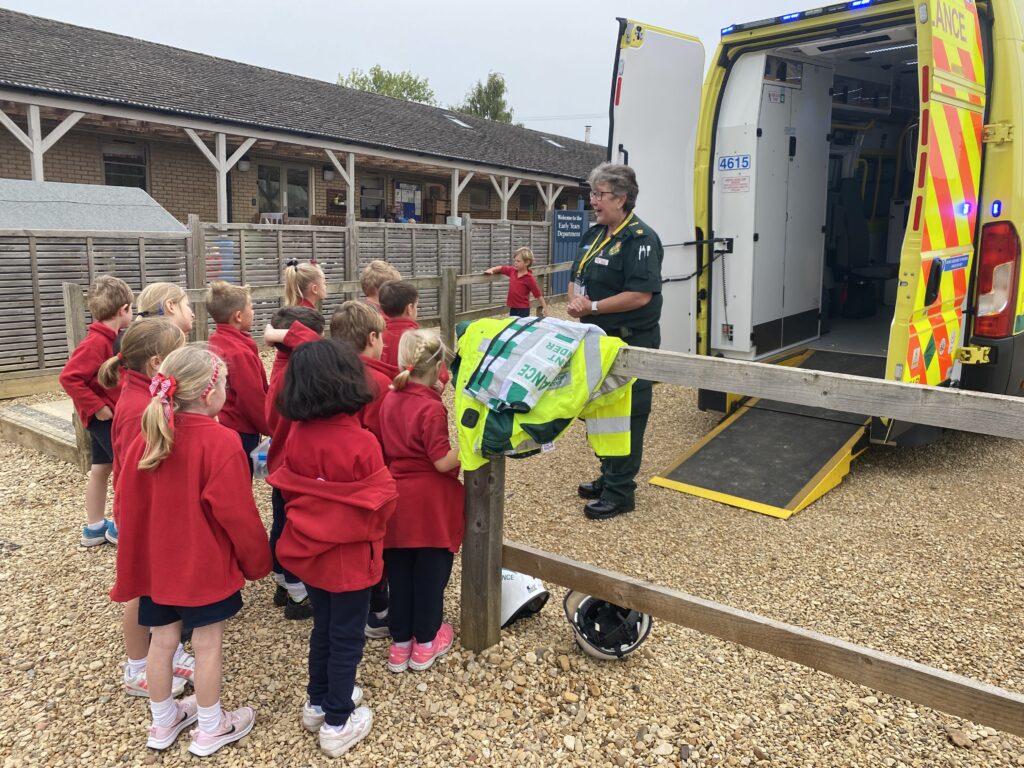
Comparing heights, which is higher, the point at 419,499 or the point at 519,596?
the point at 419,499

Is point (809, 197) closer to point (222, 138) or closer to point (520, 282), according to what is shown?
point (520, 282)

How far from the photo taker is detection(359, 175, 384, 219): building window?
1930cm

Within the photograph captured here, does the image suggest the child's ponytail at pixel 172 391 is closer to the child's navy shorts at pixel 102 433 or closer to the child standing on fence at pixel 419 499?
the child standing on fence at pixel 419 499

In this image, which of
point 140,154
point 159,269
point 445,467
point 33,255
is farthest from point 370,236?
point 445,467

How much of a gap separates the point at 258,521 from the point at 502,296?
12.1 meters

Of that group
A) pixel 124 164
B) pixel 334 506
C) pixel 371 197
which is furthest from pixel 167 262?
Result: pixel 371 197

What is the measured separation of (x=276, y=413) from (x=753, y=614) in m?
1.85

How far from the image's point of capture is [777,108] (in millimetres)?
5516

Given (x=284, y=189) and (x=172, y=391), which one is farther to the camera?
→ (x=284, y=189)

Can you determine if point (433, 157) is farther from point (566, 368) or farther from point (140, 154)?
point (566, 368)

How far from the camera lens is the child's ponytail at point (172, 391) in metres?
2.14

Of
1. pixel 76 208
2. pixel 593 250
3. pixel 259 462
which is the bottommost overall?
pixel 259 462

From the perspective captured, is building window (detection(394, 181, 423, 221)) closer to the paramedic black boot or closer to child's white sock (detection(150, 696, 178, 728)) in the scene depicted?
the paramedic black boot

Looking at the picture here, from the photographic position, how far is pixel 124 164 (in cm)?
1445
